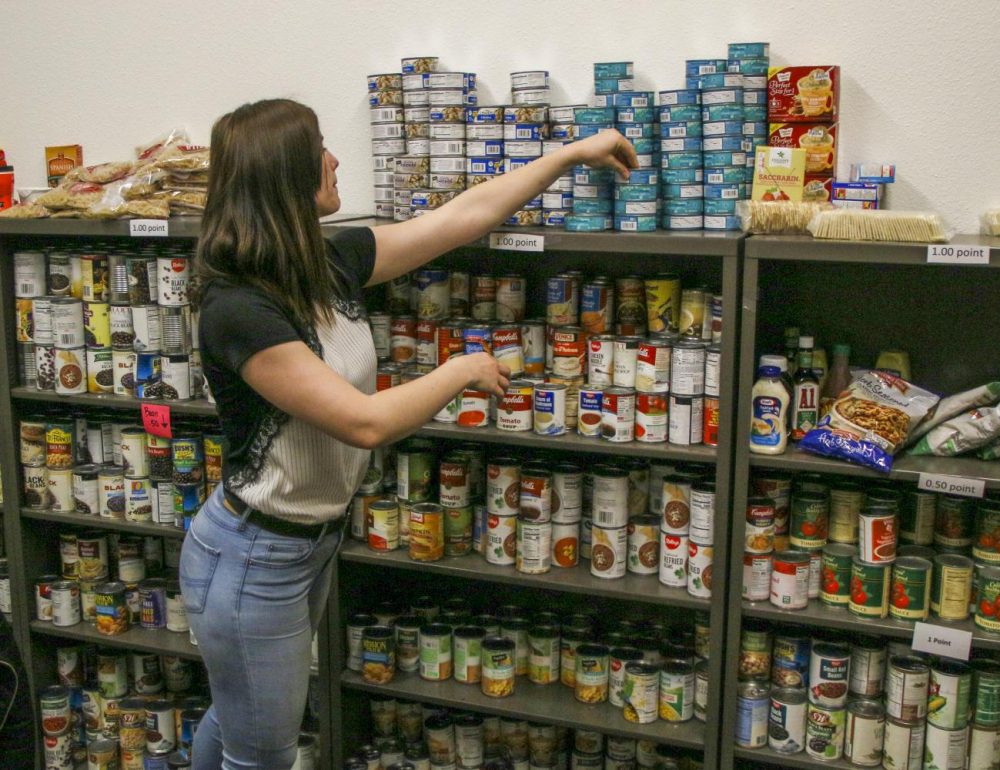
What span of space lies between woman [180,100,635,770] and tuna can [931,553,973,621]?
1041mm

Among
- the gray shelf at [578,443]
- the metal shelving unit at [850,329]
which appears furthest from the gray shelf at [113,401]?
the metal shelving unit at [850,329]

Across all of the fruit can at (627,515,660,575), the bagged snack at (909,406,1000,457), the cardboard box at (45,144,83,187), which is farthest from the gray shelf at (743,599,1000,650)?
the cardboard box at (45,144,83,187)

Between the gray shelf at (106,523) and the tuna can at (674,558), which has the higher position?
the tuna can at (674,558)

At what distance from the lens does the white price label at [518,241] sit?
7.87ft

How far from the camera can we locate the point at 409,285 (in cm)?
275

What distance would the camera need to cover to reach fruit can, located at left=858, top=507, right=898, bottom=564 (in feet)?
7.54

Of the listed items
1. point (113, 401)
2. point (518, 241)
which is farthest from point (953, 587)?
point (113, 401)

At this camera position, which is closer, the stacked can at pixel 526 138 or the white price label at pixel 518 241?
the white price label at pixel 518 241

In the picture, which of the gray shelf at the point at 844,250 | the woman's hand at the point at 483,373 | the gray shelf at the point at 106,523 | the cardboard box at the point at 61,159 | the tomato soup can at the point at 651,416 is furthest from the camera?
the cardboard box at the point at 61,159

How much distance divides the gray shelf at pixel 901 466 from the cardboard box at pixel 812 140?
0.64m

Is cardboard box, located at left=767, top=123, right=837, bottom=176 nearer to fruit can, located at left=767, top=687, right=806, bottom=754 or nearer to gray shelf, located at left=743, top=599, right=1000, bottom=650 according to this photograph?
gray shelf, located at left=743, top=599, right=1000, bottom=650

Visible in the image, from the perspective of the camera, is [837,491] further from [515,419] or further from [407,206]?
[407,206]

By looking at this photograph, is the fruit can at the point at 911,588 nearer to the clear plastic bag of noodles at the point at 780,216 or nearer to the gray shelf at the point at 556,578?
the gray shelf at the point at 556,578

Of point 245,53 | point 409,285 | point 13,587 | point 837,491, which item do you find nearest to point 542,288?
point 409,285
